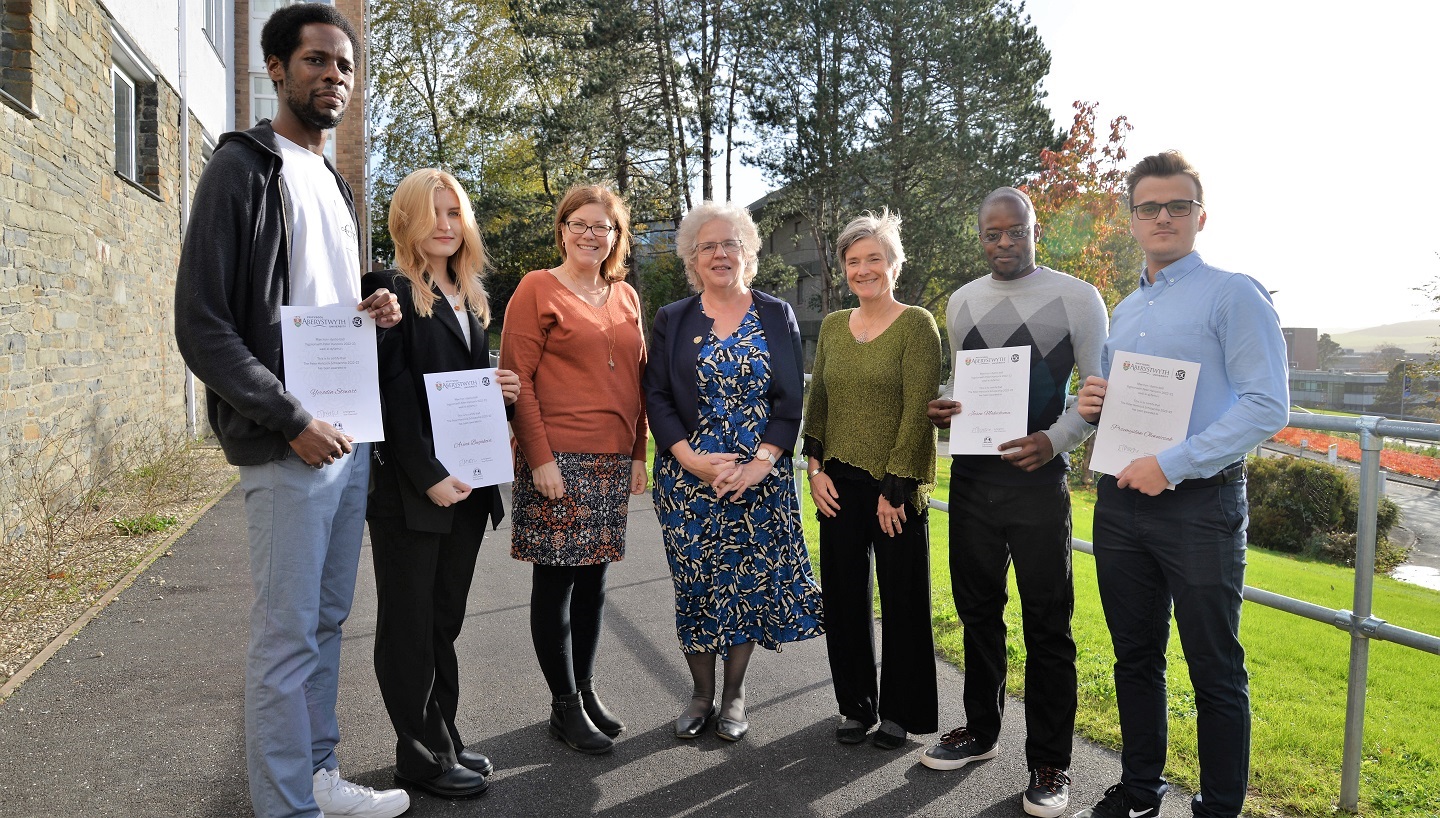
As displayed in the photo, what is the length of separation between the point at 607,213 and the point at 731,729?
84.3 inches

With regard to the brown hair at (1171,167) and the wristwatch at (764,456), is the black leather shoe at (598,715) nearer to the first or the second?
the wristwatch at (764,456)

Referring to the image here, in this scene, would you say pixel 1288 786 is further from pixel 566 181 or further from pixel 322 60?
pixel 566 181

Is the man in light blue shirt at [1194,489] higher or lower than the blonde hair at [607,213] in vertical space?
lower

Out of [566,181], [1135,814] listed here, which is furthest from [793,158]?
[1135,814]

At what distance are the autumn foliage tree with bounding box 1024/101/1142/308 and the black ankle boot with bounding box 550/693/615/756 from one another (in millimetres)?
21366

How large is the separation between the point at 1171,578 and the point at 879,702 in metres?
1.43

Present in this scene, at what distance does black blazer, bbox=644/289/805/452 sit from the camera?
3936 millimetres

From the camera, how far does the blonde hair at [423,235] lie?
11.0 ft

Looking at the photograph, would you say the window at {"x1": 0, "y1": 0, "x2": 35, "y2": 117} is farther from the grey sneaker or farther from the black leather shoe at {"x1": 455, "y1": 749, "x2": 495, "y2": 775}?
the grey sneaker

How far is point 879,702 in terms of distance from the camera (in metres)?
4.03


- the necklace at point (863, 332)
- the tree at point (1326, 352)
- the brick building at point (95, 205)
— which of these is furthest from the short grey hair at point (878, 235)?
the tree at point (1326, 352)

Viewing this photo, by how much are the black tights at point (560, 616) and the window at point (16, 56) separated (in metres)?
6.50

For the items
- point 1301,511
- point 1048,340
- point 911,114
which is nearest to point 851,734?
point 1048,340

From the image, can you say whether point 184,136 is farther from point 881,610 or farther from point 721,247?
point 881,610
